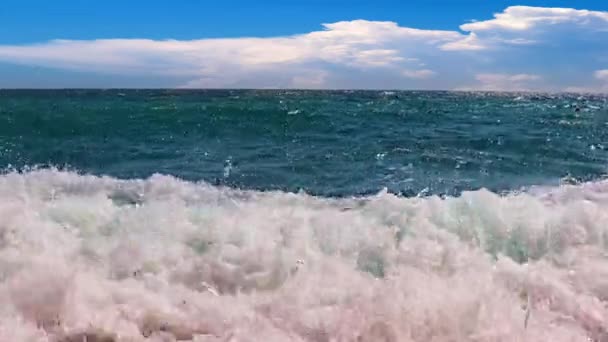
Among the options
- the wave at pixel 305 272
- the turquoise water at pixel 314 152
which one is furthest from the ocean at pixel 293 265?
the turquoise water at pixel 314 152

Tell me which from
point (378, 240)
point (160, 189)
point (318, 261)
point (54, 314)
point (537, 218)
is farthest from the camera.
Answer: point (160, 189)

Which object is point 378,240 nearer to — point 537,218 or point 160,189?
point 537,218

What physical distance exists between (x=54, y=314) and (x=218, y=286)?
4.40ft

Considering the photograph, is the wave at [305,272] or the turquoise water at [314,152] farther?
the turquoise water at [314,152]

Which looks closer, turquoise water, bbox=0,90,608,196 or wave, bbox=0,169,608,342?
wave, bbox=0,169,608,342

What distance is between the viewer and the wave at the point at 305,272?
425cm

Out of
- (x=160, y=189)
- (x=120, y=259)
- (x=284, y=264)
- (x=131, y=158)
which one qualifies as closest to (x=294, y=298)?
(x=284, y=264)

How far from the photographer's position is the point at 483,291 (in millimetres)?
4797

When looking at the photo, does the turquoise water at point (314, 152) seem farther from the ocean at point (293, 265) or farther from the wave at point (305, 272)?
the wave at point (305, 272)

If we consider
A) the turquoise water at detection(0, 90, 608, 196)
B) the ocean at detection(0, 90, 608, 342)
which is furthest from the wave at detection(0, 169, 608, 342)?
the turquoise water at detection(0, 90, 608, 196)

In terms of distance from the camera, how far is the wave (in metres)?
4.25

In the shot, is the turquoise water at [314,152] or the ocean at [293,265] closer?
the ocean at [293,265]

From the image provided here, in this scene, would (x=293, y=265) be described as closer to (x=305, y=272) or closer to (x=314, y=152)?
(x=305, y=272)

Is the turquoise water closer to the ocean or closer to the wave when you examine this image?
the ocean
